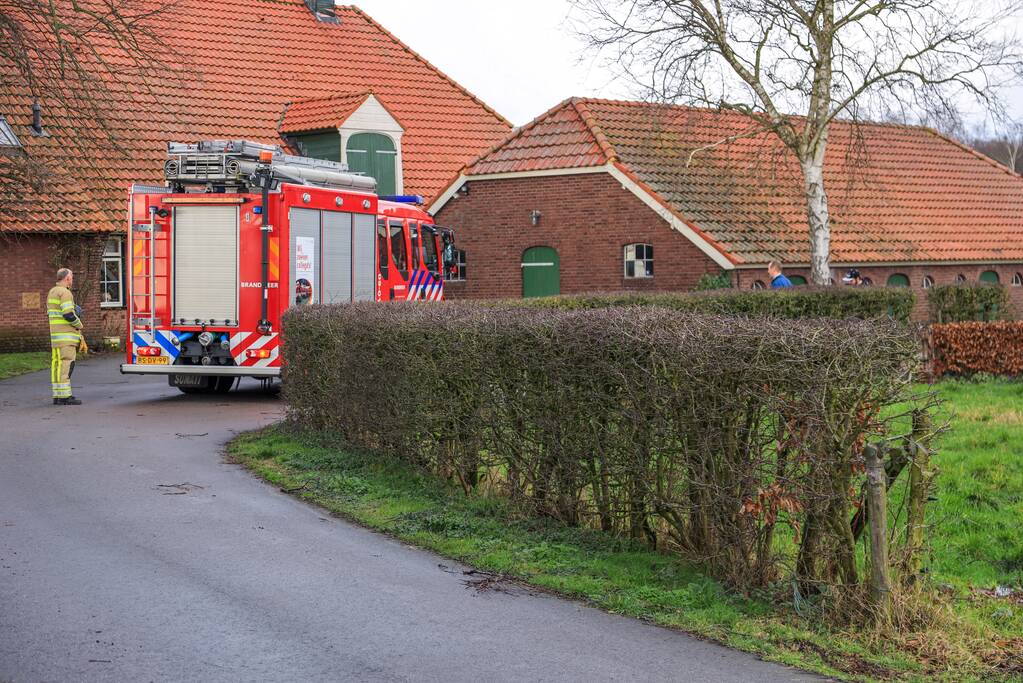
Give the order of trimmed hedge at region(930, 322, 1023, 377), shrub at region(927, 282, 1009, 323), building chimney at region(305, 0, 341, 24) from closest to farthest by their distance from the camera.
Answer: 1. trimmed hedge at region(930, 322, 1023, 377)
2. shrub at region(927, 282, 1009, 323)
3. building chimney at region(305, 0, 341, 24)

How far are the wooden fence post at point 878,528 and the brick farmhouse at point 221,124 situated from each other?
16.8 meters

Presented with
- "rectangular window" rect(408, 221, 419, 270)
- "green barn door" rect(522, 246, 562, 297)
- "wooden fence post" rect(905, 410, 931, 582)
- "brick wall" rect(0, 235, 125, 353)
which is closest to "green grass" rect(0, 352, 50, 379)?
"brick wall" rect(0, 235, 125, 353)

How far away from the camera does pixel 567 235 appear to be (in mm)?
31500

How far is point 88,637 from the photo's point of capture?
7219 millimetres

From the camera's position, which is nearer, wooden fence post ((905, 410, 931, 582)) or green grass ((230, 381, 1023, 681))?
green grass ((230, 381, 1023, 681))

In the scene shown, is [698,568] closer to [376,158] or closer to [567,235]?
[567,235]

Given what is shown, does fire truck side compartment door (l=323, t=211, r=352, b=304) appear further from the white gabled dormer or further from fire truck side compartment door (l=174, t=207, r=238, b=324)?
the white gabled dormer

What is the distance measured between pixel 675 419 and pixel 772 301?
48.7ft

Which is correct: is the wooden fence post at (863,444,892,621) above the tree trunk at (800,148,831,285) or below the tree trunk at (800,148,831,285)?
below

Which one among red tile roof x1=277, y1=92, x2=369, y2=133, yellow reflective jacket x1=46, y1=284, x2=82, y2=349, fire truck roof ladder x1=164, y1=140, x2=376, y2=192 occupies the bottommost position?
yellow reflective jacket x1=46, y1=284, x2=82, y2=349

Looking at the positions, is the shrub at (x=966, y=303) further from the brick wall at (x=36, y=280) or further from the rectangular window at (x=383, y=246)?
the brick wall at (x=36, y=280)

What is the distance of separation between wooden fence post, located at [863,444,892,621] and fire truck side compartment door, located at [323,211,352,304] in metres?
13.6

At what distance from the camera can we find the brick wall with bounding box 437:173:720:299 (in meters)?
29.8

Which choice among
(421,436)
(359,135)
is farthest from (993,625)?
(359,135)
